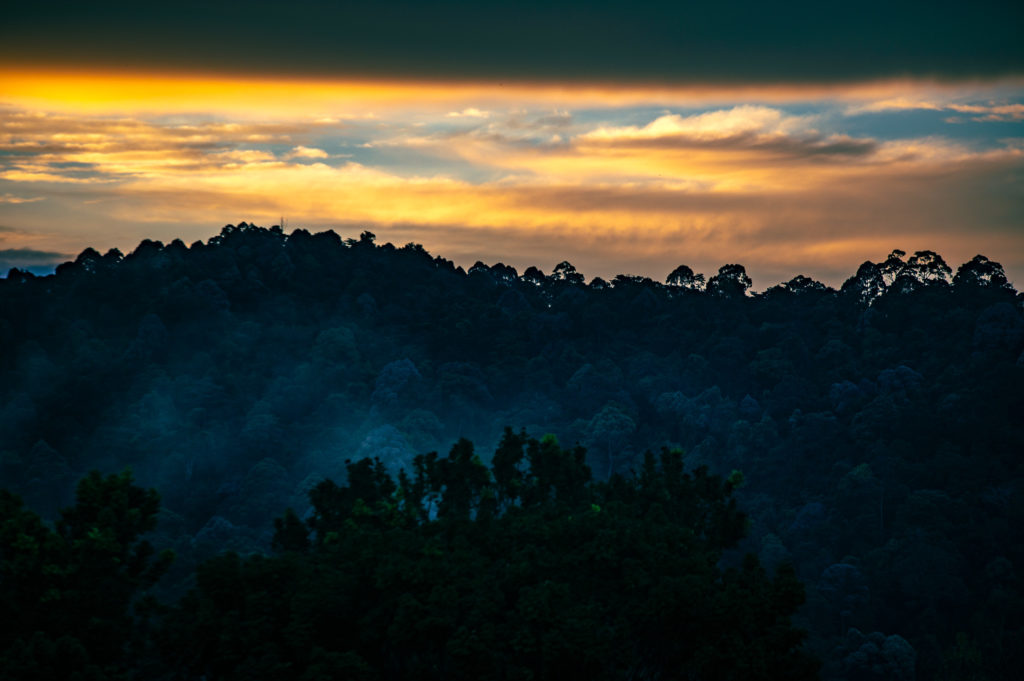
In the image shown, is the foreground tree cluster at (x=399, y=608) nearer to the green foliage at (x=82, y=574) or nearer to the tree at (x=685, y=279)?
the green foliage at (x=82, y=574)

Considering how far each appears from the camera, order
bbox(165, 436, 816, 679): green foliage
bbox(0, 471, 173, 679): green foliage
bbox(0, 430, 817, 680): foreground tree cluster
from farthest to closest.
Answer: bbox(0, 471, 173, 679): green foliage → bbox(165, 436, 816, 679): green foliage → bbox(0, 430, 817, 680): foreground tree cluster

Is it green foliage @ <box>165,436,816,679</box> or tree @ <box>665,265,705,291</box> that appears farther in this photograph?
tree @ <box>665,265,705,291</box>

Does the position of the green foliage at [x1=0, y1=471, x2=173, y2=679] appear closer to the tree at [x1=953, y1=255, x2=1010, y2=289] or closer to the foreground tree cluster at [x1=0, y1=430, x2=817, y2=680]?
the foreground tree cluster at [x1=0, y1=430, x2=817, y2=680]

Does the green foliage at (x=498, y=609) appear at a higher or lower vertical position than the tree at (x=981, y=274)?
lower

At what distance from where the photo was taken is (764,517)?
8481 cm

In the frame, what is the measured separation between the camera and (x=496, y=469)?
35.9m

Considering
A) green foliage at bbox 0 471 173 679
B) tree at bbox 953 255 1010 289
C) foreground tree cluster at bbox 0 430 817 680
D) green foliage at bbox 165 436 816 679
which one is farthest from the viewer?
tree at bbox 953 255 1010 289

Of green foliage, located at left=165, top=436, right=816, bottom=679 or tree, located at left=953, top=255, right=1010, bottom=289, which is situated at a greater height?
tree, located at left=953, top=255, right=1010, bottom=289

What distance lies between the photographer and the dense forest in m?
26.2

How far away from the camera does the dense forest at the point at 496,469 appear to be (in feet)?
86.0

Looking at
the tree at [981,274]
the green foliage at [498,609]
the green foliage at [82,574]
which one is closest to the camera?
the green foliage at [498,609]

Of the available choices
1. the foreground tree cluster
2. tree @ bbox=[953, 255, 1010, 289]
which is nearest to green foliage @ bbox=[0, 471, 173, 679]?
the foreground tree cluster

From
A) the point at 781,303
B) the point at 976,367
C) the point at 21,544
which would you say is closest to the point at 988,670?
the point at 976,367

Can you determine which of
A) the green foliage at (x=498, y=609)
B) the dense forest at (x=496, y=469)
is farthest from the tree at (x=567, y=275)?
the green foliage at (x=498, y=609)
